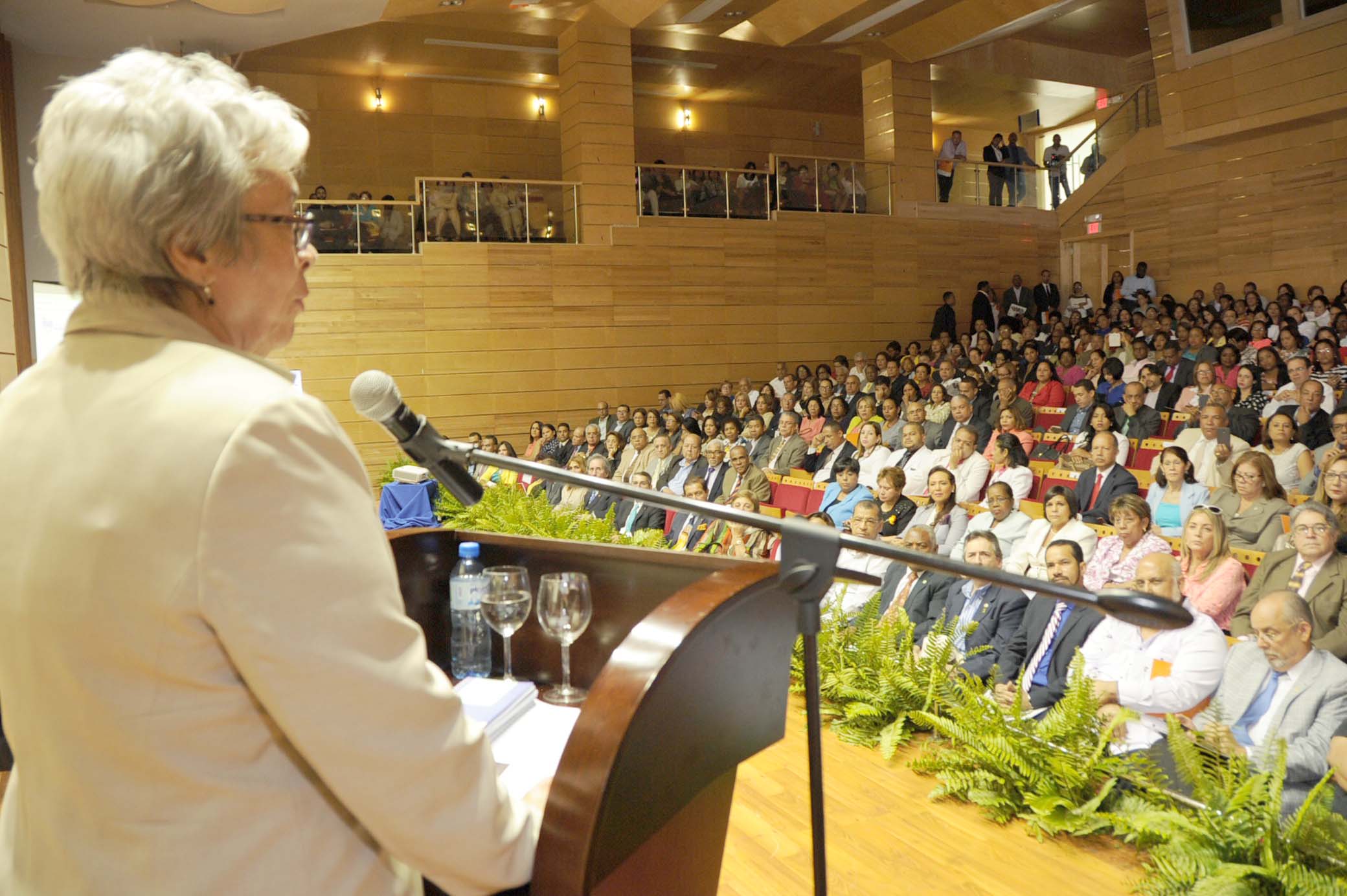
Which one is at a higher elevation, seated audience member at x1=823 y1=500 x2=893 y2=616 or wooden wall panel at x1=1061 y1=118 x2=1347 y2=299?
wooden wall panel at x1=1061 y1=118 x2=1347 y2=299

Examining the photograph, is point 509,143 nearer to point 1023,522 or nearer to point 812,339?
point 812,339

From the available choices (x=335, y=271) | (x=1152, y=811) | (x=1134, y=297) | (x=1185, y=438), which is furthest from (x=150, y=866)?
(x=1134, y=297)

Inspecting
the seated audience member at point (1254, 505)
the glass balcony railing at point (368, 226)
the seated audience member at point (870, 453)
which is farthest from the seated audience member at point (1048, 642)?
the glass balcony railing at point (368, 226)

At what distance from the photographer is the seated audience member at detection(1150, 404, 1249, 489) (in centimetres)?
588

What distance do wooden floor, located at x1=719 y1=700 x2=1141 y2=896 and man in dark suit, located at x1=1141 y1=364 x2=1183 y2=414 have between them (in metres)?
5.30

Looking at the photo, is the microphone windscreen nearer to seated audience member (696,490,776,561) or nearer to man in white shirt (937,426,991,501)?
seated audience member (696,490,776,561)

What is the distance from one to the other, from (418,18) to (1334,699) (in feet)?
39.5

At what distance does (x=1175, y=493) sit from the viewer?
5.21 m

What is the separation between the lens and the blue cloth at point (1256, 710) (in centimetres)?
294

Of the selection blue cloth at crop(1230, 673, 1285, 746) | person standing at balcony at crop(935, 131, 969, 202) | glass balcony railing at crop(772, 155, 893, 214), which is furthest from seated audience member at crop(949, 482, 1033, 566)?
person standing at balcony at crop(935, 131, 969, 202)

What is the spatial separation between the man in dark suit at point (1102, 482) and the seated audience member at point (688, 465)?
3074mm

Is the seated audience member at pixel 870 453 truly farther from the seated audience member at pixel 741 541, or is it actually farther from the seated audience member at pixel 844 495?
the seated audience member at pixel 741 541

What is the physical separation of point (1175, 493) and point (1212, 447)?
1.05 m

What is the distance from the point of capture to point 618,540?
584 cm
